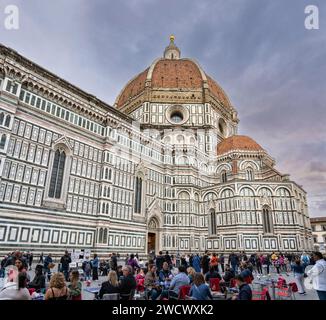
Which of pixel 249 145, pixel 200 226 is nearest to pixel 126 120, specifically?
pixel 200 226

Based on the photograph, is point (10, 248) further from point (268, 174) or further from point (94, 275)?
point (268, 174)

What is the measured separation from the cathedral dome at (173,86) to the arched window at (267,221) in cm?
2588

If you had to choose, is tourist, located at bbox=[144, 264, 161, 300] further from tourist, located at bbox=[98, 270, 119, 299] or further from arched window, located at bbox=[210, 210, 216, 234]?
arched window, located at bbox=[210, 210, 216, 234]

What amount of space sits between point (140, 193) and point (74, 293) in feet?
98.7

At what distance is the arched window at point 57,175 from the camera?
25.4 meters

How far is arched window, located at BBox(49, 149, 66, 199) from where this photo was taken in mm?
25359

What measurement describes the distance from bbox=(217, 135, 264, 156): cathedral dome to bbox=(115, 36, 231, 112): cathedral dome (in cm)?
1041

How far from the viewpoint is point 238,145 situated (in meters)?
46.1

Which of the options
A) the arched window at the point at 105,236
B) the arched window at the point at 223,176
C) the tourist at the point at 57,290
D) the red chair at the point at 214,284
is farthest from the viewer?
the arched window at the point at 223,176

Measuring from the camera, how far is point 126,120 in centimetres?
3647

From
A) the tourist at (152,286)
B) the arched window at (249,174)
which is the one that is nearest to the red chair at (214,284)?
the tourist at (152,286)

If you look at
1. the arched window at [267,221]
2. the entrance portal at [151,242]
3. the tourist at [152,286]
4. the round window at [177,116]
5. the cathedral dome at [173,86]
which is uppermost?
the cathedral dome at [173,86]

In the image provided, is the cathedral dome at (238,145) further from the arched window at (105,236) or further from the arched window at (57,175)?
the arched window at (57,175)
